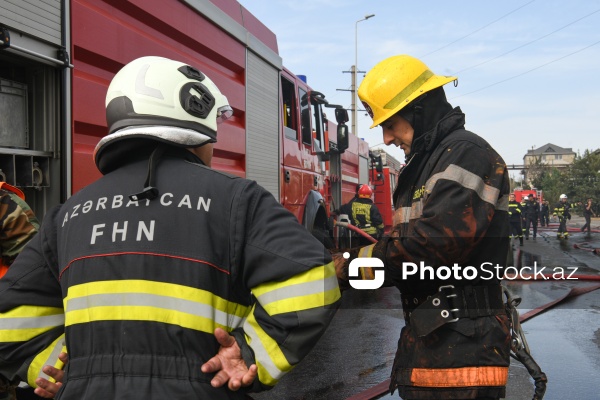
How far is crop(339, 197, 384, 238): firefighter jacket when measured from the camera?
946 centimetres

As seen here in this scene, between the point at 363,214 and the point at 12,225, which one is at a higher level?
the point at 12,225

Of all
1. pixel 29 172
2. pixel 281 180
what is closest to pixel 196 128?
pixel 29 172

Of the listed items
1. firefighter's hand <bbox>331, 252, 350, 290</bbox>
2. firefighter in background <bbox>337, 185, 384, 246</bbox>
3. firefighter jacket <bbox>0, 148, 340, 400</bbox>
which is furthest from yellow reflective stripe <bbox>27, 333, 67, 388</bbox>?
firefighter in background <bbox>337, 185, 384, 246</bbox>

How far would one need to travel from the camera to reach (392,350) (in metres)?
5.45

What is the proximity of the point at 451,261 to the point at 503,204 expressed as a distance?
1.09 ft

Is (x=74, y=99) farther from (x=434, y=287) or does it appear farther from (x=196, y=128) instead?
(x=434, y=287)

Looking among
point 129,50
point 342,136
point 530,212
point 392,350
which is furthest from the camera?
point 530,212

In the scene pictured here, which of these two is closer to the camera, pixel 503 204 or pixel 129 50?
pixel 503 204

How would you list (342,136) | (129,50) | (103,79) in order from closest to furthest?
(103,79)
(129,50)
(342,136)

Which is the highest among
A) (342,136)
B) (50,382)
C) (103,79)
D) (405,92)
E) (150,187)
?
(342,136)

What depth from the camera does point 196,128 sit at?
1.55 m

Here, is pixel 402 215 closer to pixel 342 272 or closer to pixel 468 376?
pixel 342 272

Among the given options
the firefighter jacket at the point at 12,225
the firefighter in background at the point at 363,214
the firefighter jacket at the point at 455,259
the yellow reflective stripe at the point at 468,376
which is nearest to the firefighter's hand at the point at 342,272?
the firefighter jacket at the point at 455,259

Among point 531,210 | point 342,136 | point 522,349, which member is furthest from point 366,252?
point 531,210
